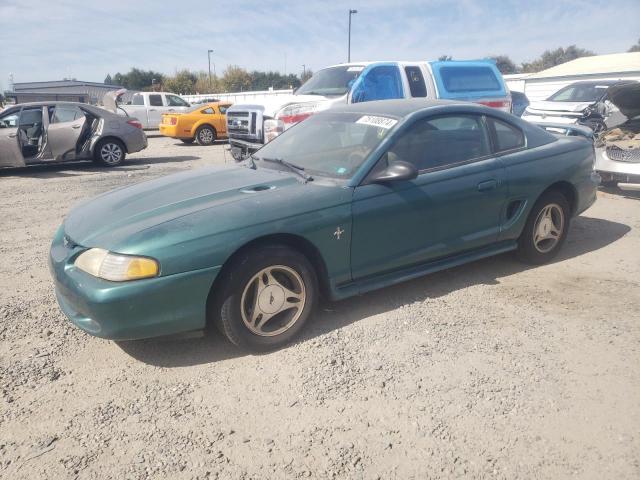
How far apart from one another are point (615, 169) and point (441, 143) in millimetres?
4627

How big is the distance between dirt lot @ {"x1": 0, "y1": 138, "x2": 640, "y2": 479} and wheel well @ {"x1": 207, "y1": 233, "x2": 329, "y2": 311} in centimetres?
38

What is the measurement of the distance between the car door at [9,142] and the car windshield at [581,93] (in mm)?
11782

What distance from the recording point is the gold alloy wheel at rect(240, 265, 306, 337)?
3.13 metres

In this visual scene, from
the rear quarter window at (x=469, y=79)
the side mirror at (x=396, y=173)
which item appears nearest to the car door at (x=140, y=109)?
the rear quarter window at (x=469, y=79)

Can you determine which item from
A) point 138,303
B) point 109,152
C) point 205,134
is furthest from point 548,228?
point 205,134

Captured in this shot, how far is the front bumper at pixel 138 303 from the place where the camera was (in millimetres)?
2766

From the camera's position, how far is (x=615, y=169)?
7289mm

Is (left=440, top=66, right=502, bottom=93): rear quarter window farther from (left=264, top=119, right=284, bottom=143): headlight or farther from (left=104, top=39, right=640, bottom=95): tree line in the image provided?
(left=104, top=39, right=640, bottom=95): tree line

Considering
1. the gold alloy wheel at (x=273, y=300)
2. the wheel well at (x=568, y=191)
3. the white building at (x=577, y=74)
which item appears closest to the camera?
the gold alloy wheel at (x=273, y=300)

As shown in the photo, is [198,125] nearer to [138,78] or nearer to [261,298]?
[261,298]

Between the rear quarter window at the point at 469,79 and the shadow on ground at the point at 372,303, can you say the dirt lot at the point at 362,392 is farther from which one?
the rear quarter window at the point at 469,79

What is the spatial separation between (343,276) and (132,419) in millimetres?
1537

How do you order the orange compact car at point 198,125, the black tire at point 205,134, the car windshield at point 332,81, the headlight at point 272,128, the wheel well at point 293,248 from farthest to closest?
the black tire at point 205,134 < the orange compact car at point 198,125 < the car windshield at point 332,81 < the headlight at point 272,128 < the wheel well at point 293,248

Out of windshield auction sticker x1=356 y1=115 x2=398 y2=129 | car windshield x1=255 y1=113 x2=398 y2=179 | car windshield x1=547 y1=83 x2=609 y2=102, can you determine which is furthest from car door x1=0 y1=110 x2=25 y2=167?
car windshield x1=547 y1=83 x2=609 y2=102
